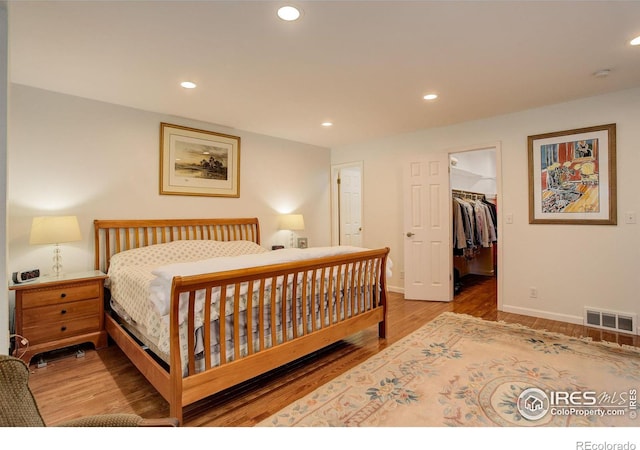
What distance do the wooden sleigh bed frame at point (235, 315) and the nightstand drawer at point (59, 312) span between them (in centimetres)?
17

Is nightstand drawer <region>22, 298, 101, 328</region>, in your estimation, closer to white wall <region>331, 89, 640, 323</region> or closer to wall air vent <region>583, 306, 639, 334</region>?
white wall <region>331, 89, 640, 323</region>

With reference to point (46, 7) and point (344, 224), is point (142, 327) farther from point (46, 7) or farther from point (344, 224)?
point (344, 224)

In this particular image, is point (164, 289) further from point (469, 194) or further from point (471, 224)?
point (469, 194)

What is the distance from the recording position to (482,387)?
213 cm

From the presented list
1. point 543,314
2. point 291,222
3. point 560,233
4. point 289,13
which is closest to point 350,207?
point 291,222

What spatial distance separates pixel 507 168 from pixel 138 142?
440 cm

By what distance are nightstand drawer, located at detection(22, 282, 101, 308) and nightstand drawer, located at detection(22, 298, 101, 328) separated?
0.13ft

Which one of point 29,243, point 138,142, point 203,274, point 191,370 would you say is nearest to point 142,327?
point 191,370

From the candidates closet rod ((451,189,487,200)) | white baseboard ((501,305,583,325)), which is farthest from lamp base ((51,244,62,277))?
closet rod ((451,189,487,200))

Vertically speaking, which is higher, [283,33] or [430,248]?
[283,33]

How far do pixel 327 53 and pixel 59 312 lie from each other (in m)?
3.09

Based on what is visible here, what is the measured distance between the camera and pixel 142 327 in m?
2.27

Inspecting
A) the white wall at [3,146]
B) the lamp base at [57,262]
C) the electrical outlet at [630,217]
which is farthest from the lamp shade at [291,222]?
the electrical outlet at [630,217]

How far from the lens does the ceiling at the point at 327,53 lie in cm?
188
